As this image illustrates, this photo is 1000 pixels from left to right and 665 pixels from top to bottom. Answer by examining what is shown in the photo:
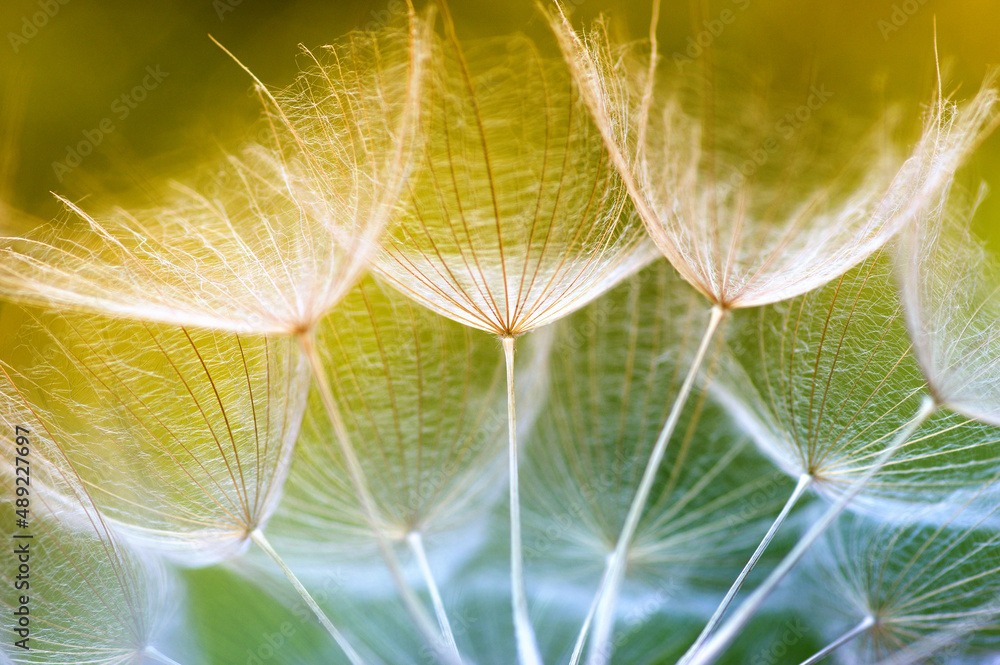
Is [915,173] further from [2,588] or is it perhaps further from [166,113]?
[166,113]

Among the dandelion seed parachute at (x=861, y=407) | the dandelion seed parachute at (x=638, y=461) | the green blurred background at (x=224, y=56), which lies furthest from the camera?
the green blurred background at (x=224, y=56)

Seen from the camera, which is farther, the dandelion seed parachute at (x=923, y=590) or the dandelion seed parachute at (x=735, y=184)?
the dandelion seed parachute at (x=923, y=590)

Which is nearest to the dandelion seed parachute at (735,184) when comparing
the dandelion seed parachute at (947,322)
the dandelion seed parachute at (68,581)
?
the dandelion seed parachute at (947,322)

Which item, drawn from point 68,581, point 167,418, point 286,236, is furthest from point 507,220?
point 68,581

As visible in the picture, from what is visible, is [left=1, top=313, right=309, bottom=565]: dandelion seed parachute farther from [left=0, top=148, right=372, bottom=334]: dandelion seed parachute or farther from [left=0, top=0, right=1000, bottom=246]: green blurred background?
[left=0, top=0, right=1000, bottom=246]: green blurred background

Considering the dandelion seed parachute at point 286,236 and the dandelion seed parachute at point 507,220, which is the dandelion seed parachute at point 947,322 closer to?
the dandelion seed parachute at point 507,220

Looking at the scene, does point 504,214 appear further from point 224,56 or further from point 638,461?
point 224,56

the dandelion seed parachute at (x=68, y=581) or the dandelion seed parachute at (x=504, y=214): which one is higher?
the dandelion seed parachute at (x=504, y=214)

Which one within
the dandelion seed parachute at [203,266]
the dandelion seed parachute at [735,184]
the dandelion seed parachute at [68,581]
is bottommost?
the dandelion seed parachute at [68,581]
